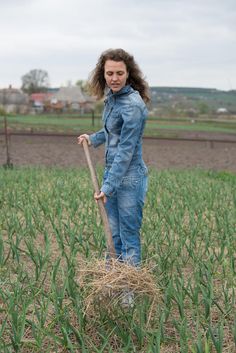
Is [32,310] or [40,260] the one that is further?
[40,260]

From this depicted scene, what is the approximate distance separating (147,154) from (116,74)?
14.5 m

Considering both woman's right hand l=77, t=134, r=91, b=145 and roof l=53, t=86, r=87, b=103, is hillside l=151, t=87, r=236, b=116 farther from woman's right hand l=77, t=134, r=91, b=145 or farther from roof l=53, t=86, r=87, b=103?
woman's right hand l=77, t=134, r=91, b=145

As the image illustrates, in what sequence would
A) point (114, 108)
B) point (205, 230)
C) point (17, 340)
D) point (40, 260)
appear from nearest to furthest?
point (17, 340) → point (114, 108) → point (40, 260) → point (205, 230)

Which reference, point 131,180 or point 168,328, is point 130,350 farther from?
point 131,180

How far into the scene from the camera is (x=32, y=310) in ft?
12.1

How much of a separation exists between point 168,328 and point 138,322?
19cm

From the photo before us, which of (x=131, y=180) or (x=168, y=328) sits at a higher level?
(x=131, y=180)

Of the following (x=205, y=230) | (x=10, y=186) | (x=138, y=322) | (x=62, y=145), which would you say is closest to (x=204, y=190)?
(x=10, y=186)

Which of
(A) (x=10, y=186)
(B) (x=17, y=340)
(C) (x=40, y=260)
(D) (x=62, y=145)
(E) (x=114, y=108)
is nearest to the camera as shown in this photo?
(B) (x=17, y=340)

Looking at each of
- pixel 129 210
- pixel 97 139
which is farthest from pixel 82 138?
pixel 129 210

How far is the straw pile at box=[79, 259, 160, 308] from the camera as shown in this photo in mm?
3225

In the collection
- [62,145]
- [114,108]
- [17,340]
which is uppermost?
[114,108]

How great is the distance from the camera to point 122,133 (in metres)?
3.52

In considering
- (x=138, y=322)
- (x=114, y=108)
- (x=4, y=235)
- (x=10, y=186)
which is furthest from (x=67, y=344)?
(x=10, y=186)
